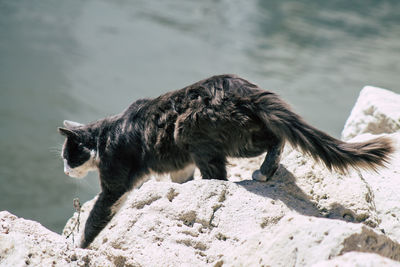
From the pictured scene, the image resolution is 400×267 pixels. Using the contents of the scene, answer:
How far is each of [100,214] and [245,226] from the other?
5.63ft

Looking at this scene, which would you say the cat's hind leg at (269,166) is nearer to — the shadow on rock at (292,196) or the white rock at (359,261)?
the shadow on rock at (292,196)

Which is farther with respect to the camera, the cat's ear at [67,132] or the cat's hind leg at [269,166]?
the cat's ear at [67,132]

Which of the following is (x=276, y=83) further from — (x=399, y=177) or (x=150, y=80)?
(x=399, y=177)

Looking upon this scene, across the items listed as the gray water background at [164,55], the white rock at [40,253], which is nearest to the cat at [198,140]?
the white rock at [40,253]

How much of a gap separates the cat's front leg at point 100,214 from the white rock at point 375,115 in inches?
104

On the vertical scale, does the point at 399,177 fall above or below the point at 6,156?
above

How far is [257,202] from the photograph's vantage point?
122 inches

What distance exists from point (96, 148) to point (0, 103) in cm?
884

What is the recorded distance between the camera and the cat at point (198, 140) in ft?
10.9

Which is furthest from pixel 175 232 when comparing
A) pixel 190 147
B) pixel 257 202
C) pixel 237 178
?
pixel 237 178

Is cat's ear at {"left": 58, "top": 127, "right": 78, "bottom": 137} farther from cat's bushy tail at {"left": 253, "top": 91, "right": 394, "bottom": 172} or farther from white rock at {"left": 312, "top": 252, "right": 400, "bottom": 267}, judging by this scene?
white rock at {"left": 312, "top": 252, "right": 400, "bottom": 267}

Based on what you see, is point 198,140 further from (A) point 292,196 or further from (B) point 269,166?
(A) point 292,196

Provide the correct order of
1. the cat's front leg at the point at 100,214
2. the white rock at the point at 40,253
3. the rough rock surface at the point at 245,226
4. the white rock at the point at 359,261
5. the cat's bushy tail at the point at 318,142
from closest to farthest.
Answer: the white rock at the point at 359,261 < the rough rock surface at the point at 245,226 < the white rock at the point at 40,253 < the cat's bushy tail at the point at 318,142 < the cat's front leg at the point at 100,214

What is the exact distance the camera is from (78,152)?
4.56 m
